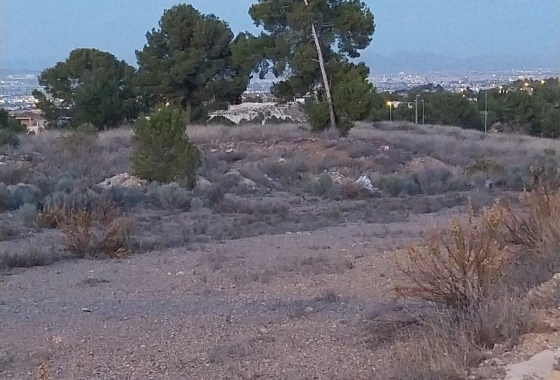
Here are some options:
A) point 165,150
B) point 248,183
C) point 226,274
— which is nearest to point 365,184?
point 248,183

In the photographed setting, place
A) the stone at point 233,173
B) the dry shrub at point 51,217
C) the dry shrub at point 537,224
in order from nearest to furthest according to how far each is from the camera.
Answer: the dry shrub at point 537,224
the dry shrub at point 51,217
the stone at point 233,173

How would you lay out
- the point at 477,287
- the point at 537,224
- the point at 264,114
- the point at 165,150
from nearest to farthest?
the point at 477,287, the point at 537,224, the point at 165,150, the point at 264,114

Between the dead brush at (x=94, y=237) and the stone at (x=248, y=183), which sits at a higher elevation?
the dead brush at (x=94, y=237)

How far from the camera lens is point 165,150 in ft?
76.5

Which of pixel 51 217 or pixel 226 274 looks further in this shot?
pixel 51 217

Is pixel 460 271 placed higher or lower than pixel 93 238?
higher

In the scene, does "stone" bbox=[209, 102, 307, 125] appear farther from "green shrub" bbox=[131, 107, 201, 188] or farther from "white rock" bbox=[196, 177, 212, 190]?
"green shrub" bbox=[131, 107, 201, 188]

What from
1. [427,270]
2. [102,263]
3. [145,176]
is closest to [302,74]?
[145,176]

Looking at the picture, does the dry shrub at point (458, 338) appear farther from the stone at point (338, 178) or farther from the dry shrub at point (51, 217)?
the stone at point (338, 178)

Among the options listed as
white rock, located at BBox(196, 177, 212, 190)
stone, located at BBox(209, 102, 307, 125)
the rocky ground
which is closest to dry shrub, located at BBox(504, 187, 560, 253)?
the rocky ground

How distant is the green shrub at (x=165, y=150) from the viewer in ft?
74.9

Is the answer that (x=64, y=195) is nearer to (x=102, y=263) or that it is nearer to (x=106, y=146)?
(x=102, y=263)

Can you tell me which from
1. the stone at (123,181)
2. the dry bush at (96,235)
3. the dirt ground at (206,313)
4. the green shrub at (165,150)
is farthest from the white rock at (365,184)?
the dirt ground at (206,313)

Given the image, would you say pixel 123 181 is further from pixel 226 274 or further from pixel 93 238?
pixel 226 274
